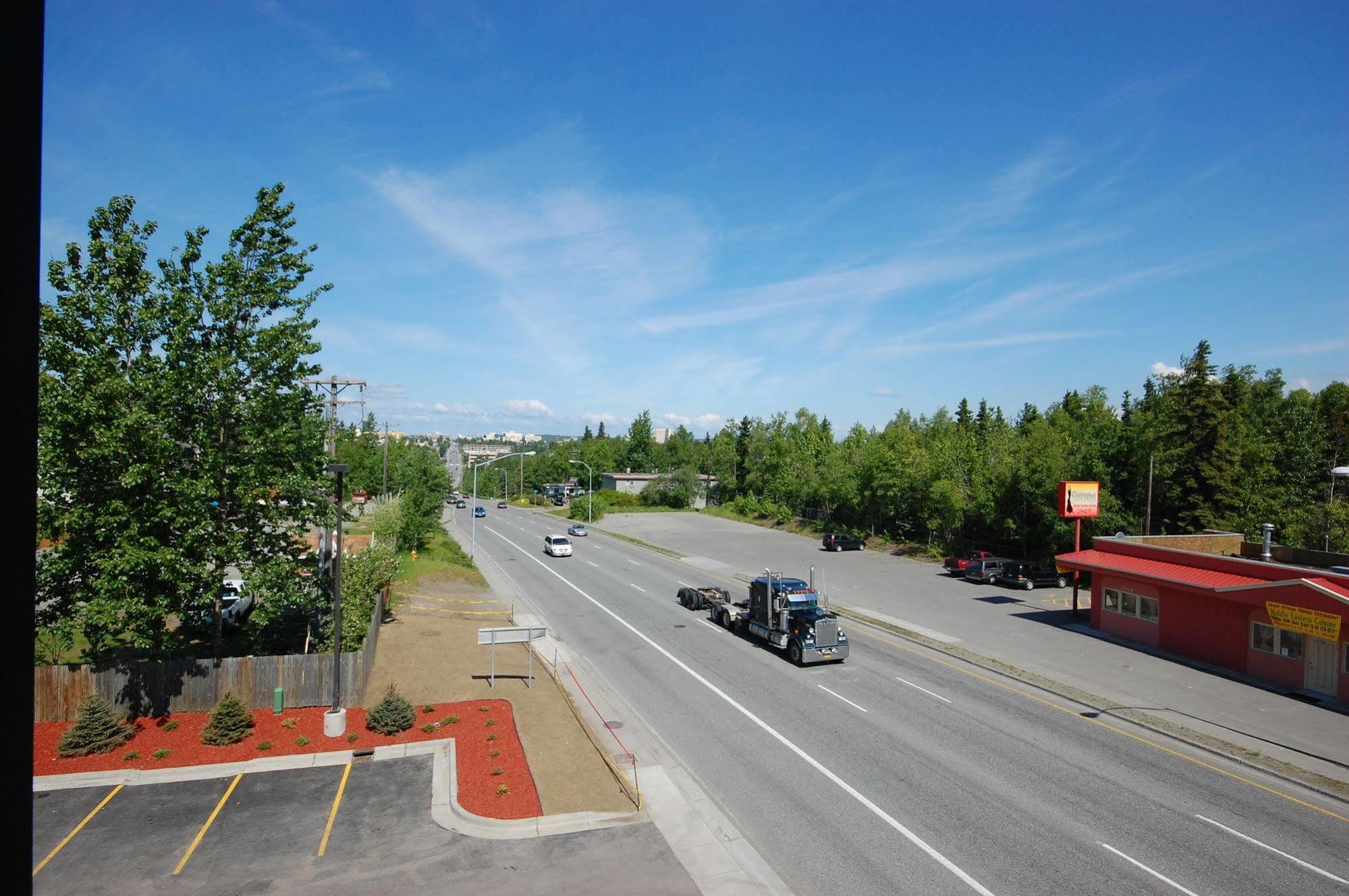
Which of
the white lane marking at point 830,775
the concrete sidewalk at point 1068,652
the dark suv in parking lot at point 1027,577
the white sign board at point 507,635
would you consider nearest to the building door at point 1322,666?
the concrete sidewalk at point 1068,652

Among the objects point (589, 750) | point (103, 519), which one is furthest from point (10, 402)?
point (103, 519)

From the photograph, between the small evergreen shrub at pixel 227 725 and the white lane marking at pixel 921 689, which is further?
the white lane marking at pixel 921 689

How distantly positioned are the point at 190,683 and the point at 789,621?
61.8ft

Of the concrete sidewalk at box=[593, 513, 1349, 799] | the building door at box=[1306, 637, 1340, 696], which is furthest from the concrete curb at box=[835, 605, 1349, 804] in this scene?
the building door at box=[1306, 637, 1340, 696]

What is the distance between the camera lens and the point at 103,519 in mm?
19531

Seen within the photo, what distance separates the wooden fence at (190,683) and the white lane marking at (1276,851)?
21.0m

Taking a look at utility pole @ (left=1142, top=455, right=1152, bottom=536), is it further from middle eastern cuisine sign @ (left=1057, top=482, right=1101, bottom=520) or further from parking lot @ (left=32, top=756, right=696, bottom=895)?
parking lot @ (left=32, top=756, right=696, bottom=895)

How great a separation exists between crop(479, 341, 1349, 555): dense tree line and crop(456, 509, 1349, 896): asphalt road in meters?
27.3

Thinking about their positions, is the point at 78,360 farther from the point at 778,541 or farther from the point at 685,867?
the point at 778,541

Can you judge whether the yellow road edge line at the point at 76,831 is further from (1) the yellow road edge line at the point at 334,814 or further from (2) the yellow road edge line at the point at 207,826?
(1) the yellow road edge line at the point at 334,814

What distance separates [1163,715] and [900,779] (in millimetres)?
10287

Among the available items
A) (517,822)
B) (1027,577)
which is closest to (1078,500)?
(1027,577)

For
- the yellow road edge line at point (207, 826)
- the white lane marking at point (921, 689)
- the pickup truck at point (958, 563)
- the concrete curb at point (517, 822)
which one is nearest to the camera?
the yellow road edge line at point (207, 826)

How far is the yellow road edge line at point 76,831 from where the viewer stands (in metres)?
13.5
